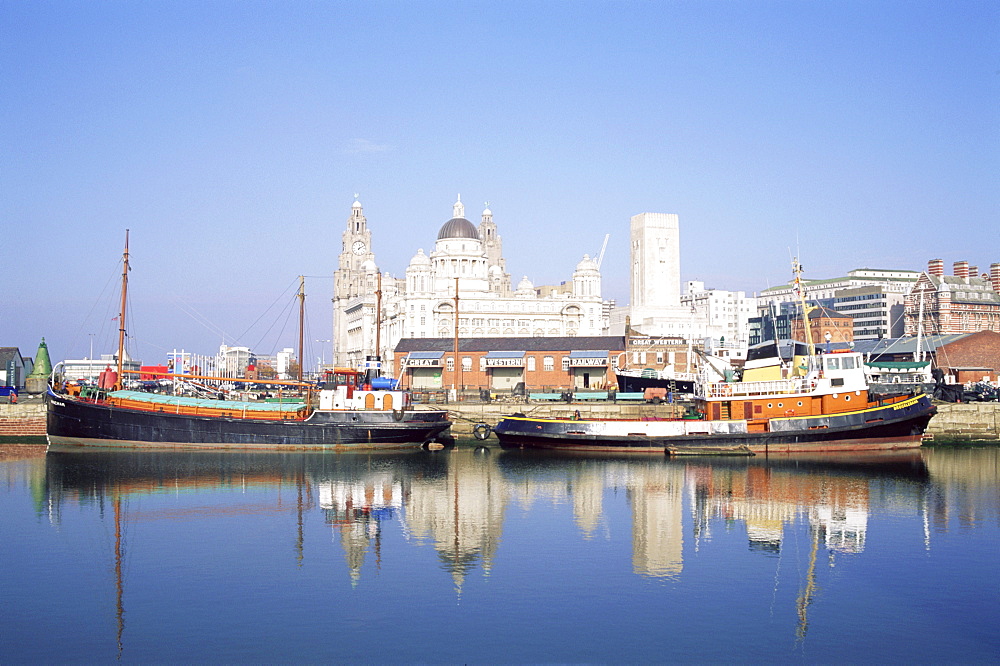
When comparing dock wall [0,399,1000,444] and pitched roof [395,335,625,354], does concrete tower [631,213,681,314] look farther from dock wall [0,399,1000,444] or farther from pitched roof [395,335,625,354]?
dock wall [0,399,1000,444]

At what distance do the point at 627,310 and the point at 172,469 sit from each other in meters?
130

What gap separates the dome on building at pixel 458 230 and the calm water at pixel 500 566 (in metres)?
112

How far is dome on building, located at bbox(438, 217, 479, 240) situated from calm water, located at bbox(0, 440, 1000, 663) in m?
112

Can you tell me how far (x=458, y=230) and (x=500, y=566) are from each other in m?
132

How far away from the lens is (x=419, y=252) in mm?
153875

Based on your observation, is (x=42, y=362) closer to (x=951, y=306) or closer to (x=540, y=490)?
(x=540, y=490)

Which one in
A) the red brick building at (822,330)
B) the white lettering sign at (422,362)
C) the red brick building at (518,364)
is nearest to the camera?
the red brick building at (518,364)

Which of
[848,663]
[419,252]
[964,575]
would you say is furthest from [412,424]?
[419,252]

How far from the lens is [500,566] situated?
94.9 ft

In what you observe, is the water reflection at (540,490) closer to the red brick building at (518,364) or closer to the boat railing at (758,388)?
the boat railing at (758,388)

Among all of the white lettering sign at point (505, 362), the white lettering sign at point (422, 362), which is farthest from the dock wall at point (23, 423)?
the white lettering sign at point (505, 362)

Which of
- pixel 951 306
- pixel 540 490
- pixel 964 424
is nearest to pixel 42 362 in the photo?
pixel 540 490

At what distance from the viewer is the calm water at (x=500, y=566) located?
72.7 feet

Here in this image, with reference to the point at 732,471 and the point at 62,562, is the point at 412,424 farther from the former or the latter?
the point at 62,562
